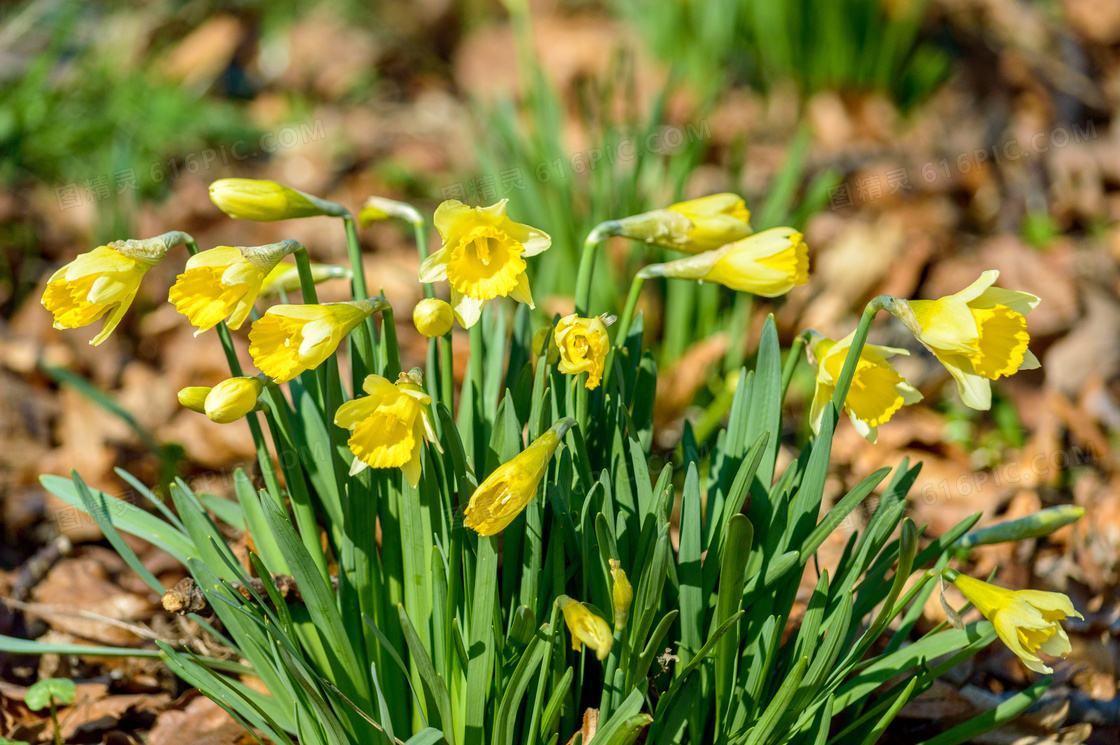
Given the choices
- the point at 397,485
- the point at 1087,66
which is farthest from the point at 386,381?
the point at 1087,66

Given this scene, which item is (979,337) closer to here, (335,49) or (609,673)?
(609,673)

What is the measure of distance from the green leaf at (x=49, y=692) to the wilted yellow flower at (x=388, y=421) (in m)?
0.97

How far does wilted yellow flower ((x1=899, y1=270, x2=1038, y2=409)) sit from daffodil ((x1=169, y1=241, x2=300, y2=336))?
35.4 inches

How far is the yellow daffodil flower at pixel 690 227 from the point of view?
131cm

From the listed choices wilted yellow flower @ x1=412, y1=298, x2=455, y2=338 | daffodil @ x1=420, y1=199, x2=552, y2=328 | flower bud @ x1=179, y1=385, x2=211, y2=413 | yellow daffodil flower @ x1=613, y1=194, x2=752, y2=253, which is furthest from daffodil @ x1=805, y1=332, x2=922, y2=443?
flower bud @ x1=179, y1=385, x2=211, y2=413

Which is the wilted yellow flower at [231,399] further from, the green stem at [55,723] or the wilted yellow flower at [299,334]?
the green stem at [55,723]

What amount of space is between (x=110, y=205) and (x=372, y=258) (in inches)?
41.7

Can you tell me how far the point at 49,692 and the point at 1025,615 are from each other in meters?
1.73

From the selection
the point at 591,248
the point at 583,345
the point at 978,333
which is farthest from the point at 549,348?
the point at 978,333

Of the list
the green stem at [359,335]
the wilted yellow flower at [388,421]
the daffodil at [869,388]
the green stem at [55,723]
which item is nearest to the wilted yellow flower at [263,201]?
the green stem at [359,335]

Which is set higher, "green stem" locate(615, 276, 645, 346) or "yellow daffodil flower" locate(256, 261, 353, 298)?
"yellow daffodil flower" locate(256, 261, 353, 298)

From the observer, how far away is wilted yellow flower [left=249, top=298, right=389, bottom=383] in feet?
3.57

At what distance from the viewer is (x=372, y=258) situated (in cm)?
367

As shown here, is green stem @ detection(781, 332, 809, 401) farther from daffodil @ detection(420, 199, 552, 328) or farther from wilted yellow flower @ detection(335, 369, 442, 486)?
wilted yellow flower @ detection(335, 369, 442, 486)
